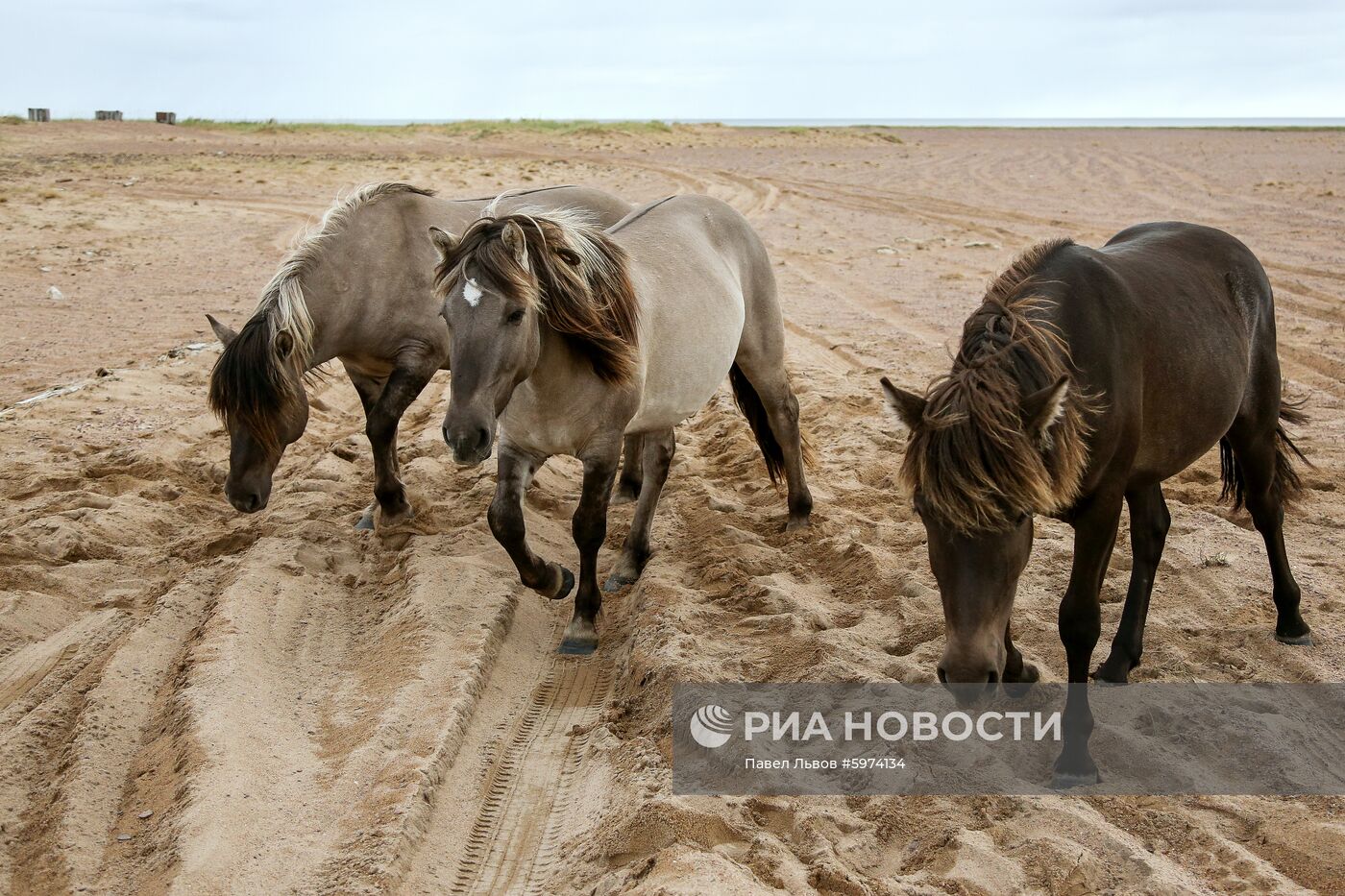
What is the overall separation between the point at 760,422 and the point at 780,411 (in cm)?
18

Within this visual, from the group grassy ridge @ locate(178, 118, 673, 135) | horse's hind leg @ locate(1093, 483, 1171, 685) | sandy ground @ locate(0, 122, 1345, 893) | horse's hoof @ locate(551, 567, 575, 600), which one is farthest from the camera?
grassy ridge @ locate(178, 118, 673, 135)

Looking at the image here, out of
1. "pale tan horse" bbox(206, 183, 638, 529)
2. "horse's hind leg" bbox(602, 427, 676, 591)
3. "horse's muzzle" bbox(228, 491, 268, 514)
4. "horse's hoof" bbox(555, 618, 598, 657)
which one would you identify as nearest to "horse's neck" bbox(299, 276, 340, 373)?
"pale tan horse" bbox(206, 183, 638, 529)

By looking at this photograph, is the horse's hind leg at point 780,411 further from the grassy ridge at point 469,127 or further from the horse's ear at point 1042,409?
the grassy ridge at point 469,127

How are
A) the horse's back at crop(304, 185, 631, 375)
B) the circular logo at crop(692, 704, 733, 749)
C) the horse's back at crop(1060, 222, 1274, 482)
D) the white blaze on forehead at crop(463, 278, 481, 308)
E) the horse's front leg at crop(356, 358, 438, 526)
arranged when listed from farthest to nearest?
1. the horse's front leg at crop(356, 358, 438, 526)
2. the horse's back at crop(304, 185, 631, 375)
3. the white blaze on forehead at crop(463, 278, 481, 308)
4. the circular logo at crop(692, 704, 733, 749)
5. the horse's back at crop(1060, 222, 1274, 482)

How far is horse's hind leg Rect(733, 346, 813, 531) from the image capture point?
19.8 ft

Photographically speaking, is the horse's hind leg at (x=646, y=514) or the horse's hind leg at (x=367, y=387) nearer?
the horse's hind leg at (x=646, y=514)

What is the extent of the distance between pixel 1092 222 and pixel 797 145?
67.9 feet

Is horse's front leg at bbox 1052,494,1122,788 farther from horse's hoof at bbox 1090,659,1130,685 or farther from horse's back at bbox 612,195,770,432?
horse's back at bbox 612,195,770,432

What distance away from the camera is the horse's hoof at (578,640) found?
4.69 meters

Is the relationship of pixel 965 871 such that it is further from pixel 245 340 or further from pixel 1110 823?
pixel 245 340

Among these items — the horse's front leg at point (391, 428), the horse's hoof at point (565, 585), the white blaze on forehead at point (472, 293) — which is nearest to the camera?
the white blaze on forehead at point (472, 293)

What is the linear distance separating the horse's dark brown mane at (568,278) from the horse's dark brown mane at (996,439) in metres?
1.58

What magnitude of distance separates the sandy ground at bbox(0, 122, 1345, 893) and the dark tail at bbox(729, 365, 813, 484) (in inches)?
10.4

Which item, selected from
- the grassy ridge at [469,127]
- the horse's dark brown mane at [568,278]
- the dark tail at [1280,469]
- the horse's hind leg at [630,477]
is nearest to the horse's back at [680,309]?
the horse's dark brown mane at [568,278]
